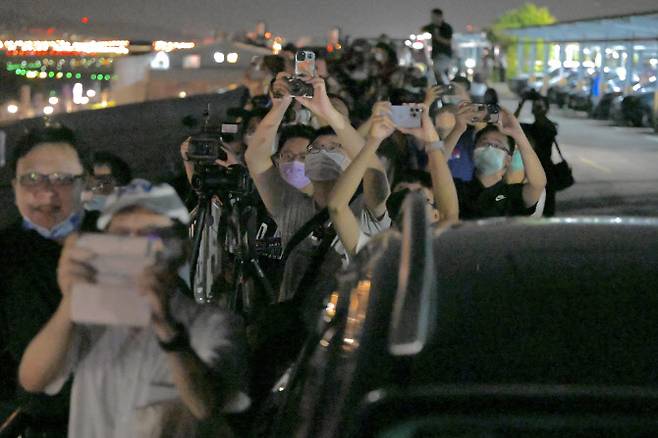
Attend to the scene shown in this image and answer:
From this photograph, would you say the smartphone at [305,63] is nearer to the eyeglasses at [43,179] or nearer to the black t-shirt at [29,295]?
the eyeglasses at [43,179]

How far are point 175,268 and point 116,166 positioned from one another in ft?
11.6

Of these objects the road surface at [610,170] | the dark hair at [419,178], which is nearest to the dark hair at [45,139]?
the dark hair at [419,178]

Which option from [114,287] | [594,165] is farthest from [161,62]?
[114,287]

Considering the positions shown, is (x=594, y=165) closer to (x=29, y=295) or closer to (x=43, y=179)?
(x=43, y=179)

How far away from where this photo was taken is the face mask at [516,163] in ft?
22.4

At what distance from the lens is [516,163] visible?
22.6 feet

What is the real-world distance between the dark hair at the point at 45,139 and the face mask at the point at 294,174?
7.31 feet

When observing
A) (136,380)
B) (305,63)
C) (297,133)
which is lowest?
(136,380)

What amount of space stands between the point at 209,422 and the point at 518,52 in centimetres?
8740

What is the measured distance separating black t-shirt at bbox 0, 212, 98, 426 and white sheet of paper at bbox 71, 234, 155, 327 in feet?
2.36

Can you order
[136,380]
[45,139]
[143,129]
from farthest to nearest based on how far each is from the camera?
1. [143,129]
2. [45,139]
3. [136,380]

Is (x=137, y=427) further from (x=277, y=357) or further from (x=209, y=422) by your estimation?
(x=277, y=357)

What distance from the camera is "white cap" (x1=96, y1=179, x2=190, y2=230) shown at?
10.4 feet

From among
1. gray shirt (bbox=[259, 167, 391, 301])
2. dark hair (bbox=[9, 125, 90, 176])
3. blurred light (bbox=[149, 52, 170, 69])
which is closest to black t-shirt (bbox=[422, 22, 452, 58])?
gray shirt (bbox=[259, 167, 391, 301])
